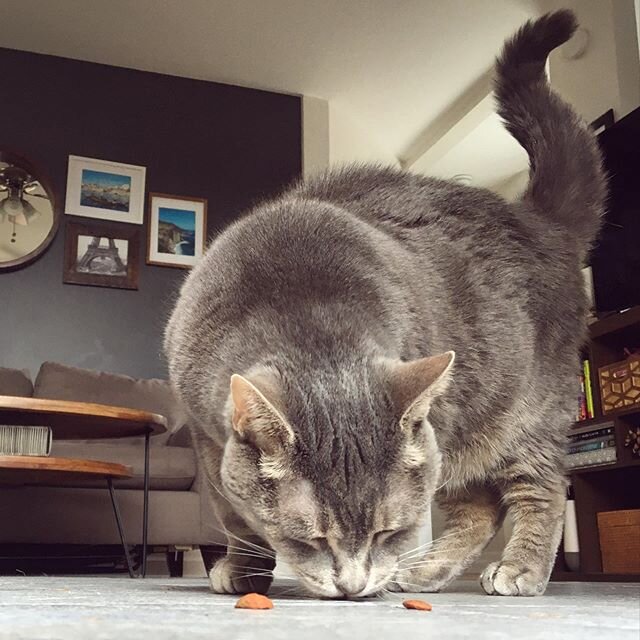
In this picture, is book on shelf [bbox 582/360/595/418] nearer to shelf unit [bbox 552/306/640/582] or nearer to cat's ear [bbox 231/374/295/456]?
shelf unit [bbox 552/306/640/582]

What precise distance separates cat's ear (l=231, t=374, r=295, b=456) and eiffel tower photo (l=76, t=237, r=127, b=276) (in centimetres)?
358

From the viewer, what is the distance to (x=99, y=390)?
3.86m

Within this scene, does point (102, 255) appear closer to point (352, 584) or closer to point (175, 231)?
point (175, 231)

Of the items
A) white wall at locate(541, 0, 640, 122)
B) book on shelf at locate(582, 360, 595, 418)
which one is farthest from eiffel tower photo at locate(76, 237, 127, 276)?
book on shelf at locate(582, 360, 595, 418)

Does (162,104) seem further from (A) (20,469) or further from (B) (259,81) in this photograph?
(A) (20,469)

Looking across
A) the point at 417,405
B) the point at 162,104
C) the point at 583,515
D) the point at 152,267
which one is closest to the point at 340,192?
the point at 417,405

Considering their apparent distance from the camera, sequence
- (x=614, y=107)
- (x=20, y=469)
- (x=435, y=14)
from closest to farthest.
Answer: (x=20, y=469), (x=614, y=107), (x=435, y=14)

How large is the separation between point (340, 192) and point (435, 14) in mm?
2804

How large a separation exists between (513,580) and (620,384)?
5.15ft

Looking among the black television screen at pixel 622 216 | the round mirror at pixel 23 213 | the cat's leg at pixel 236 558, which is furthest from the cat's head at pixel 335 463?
the round mirror at pixel 23 213

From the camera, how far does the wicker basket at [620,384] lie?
2.60m

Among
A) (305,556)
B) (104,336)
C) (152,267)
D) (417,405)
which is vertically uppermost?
(152,267)

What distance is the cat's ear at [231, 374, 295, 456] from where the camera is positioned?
2.98ft

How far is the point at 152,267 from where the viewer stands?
450 centimetres
